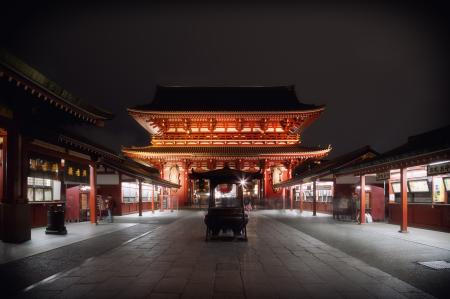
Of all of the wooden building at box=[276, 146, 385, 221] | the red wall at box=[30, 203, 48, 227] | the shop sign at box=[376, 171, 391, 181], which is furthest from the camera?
Answer: the wooden building at box=[276, 146, 385, 221]

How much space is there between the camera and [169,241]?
1319 cm

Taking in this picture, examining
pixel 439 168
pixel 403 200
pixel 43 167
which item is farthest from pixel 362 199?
pixel 43 167

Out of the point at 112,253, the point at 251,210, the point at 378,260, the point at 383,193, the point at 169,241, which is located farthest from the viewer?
the point at 251,210

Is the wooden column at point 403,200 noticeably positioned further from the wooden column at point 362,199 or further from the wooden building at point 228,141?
the wooden building at point 228,141

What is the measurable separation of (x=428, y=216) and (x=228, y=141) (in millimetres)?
23957

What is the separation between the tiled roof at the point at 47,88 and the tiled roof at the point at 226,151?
748 inches

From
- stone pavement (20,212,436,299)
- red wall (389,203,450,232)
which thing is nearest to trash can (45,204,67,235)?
stone pavement (20,212,436,299)

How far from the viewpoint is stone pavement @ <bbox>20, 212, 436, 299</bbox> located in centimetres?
640

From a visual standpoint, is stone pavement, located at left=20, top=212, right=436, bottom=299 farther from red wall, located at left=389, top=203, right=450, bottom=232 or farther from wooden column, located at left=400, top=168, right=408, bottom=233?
red wall, located at left=389, top=203, right=450, bottom=232

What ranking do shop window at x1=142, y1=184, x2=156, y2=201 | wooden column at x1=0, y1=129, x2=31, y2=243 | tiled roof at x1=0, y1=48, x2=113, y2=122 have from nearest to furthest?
tiled roof at x1=0, y1=48, x2=113, y2=122, wooden column at x1=0, y1=129, x2=31, y2=243, shop window at x1=142, y1=184, x2=156, y2=201

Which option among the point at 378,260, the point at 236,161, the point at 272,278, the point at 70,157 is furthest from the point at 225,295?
the point at 236,161

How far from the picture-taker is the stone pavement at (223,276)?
6401 mm

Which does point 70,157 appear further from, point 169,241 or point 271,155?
point 271,155

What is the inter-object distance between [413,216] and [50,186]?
59.4 feet
